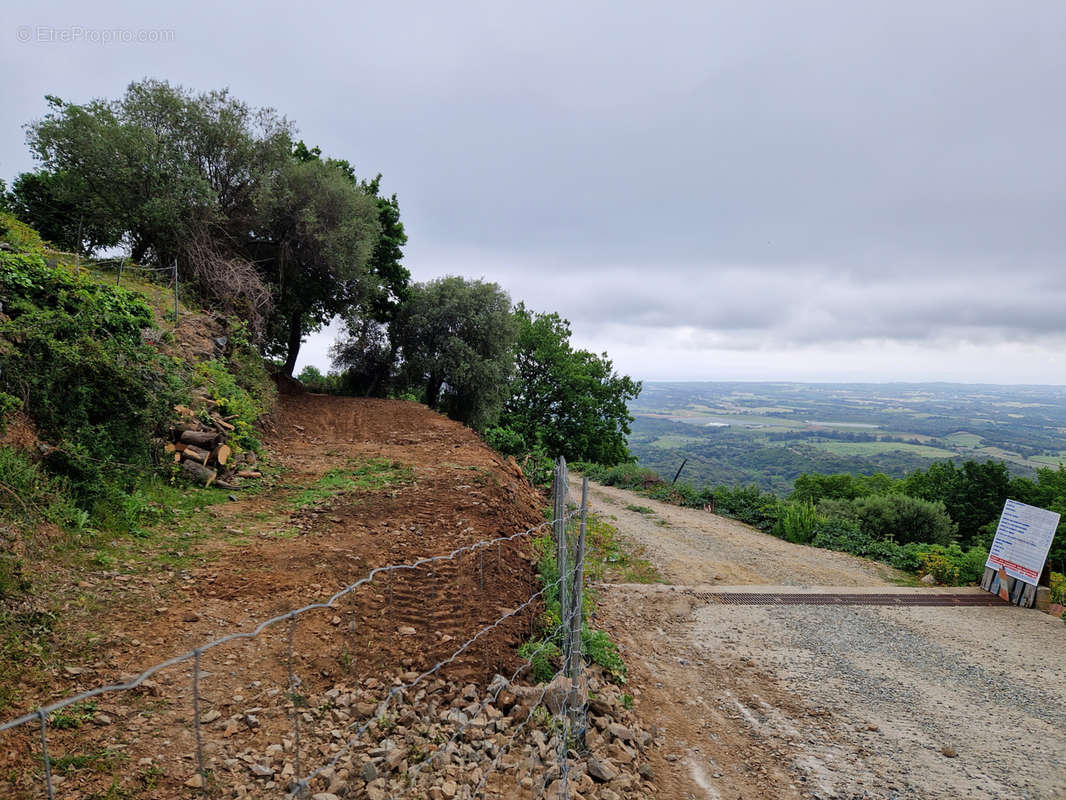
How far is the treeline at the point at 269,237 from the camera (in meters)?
12.4

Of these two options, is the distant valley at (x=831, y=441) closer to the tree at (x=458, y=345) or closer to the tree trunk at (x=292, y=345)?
the tree at (x=458, y=345)

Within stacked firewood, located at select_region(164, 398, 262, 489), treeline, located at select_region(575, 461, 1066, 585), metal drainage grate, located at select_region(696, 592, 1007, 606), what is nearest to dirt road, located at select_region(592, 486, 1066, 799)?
metal drainage grate, located at select_region(696, 592, 1007, 606)

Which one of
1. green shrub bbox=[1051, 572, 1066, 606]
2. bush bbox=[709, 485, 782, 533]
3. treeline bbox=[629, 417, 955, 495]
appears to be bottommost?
treeline bbox=[629, 417, 955, 495]

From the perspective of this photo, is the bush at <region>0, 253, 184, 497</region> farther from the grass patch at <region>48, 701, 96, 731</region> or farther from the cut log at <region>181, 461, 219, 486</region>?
the grass patch at <region>48, 701, 96, 731</region>

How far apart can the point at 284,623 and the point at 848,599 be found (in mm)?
8537

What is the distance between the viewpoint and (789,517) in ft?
46.7

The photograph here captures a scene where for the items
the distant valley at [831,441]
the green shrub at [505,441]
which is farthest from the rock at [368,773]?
the distant valley at [831,441]

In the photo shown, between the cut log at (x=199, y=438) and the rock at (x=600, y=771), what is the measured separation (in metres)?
6.94

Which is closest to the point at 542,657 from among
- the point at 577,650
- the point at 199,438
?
the point at 577,650

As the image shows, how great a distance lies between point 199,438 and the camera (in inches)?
302

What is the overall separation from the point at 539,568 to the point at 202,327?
9.63 m

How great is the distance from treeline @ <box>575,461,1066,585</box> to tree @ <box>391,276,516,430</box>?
197 inches

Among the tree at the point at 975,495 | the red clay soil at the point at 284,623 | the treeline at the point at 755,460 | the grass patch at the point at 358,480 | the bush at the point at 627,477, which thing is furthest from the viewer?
the treeline at the point at 755,460

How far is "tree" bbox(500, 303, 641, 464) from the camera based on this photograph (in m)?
25.0
